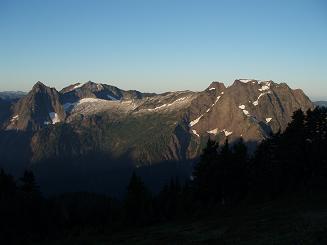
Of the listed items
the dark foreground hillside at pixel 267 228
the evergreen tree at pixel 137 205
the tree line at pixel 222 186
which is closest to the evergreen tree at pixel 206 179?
the tree line at pixel 222 186

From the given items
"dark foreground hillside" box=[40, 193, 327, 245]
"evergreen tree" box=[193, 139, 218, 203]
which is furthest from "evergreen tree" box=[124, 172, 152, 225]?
"dark foreground hillside" box=[40, 193, 327, 245]

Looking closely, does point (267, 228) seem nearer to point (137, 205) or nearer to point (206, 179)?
point (137, 205)

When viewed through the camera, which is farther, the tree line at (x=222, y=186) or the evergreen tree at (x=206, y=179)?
the evergreen tree at (x=206, y=179)

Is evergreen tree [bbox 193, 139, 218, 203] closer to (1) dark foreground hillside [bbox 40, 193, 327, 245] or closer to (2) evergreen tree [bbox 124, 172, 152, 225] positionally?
(2) evergreen tree [bbox 124, 172, 152, 225]

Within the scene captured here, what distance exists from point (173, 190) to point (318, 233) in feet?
202

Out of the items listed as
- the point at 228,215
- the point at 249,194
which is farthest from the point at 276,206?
the point at 249,194

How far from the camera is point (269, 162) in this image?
75.3m

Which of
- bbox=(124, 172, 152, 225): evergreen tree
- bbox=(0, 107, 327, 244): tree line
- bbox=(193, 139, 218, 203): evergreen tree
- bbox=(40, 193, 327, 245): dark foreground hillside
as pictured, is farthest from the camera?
bbox=(193, 139, 218, 203): evergreen tree

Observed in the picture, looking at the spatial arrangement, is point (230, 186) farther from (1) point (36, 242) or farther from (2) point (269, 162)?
(1) point (36, 242)

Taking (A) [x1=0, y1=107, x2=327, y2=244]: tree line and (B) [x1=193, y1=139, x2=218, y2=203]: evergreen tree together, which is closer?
(A) [x1=0, y1=107, x2=327, y2=244]: tree line

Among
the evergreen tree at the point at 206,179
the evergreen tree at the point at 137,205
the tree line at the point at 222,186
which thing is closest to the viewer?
the tree line at the point at 222,186

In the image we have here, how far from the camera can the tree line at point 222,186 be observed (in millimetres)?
67062

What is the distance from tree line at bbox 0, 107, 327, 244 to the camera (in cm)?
6706

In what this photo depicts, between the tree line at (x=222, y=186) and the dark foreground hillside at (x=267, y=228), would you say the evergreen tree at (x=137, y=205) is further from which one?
the dark foreground hillside at (x=267, y=228)
